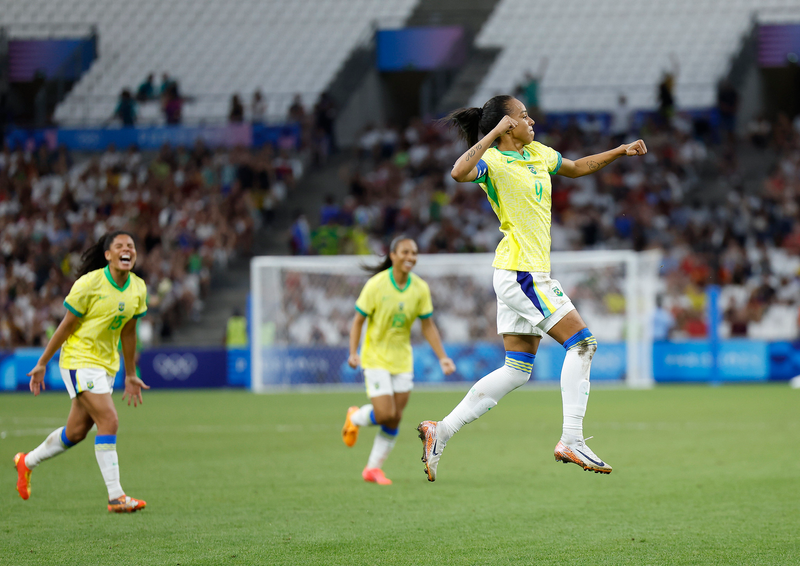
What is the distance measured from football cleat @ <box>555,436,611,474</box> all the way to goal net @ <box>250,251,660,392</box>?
14.6 meters

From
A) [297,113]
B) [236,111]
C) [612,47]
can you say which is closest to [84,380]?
[297,113]

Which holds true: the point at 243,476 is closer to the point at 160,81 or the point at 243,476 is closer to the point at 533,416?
the point at 533,416

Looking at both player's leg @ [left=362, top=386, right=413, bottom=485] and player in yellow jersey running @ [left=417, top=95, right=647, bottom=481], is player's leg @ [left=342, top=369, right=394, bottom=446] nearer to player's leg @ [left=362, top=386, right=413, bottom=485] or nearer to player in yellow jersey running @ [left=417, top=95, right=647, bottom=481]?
player's leg @ [left=362, top=386, right=413, bottom=485]

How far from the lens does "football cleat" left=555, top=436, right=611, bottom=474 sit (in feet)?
18.3

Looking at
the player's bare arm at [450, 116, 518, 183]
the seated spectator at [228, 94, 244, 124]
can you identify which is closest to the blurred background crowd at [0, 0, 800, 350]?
the seated spectator at [228, 94, 244, 124]

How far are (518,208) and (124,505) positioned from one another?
351 cm

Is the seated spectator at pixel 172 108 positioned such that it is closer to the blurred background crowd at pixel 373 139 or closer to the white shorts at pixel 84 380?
the blurred background crowd at pixel 373 139

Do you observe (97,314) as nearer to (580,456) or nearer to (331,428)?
(580,456)

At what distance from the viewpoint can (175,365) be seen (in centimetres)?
2138

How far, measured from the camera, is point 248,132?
93.2ft

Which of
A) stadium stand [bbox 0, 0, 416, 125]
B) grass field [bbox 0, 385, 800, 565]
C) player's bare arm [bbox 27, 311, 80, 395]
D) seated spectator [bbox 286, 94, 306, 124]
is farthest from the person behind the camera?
stadium stand [bbox 0, 0, 416, 125]

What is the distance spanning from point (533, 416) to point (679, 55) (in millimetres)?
19456

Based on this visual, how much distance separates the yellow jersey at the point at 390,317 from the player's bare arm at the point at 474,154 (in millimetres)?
3596

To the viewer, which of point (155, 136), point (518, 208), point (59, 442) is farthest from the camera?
point (155, 136)
